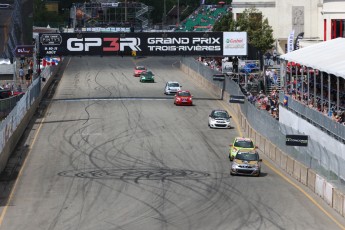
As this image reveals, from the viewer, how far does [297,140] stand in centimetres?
4456

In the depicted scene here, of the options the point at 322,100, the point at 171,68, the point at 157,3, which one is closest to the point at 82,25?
the point at 171,68

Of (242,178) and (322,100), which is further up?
(322,100)

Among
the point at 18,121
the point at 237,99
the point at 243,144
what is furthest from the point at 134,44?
the point at 243,144

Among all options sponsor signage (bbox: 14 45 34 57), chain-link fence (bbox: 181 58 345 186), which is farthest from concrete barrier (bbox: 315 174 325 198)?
sponsor signage (bbox: 14 45 34 57)

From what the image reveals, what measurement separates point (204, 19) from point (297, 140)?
107204 millimetres

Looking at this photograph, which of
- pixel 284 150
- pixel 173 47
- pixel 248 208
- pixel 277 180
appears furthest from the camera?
pixel 173 47

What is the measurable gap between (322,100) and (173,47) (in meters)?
25.6

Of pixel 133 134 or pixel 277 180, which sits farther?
pixel 133 134

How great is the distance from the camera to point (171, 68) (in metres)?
116

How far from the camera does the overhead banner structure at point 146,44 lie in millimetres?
75875

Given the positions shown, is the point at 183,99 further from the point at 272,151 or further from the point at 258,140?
the point at 272,151

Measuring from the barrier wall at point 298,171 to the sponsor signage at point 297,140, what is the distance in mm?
945

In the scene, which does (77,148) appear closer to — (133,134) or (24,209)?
(133,134)

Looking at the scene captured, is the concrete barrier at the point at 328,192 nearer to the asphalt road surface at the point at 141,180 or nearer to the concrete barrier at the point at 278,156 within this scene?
the asphalt road surface at the point at 141,180
